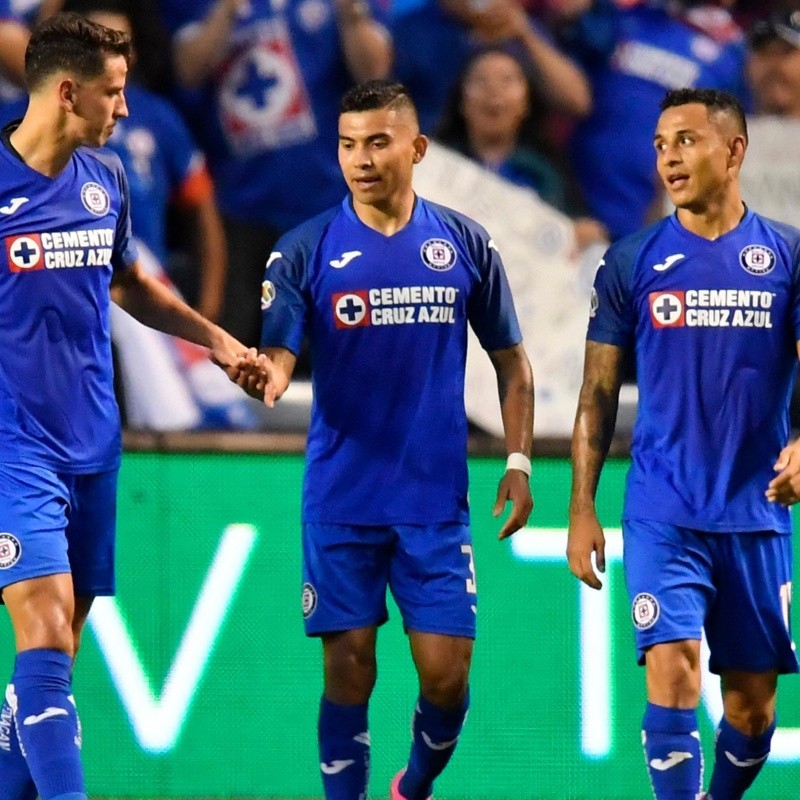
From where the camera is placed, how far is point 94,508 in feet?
15.9

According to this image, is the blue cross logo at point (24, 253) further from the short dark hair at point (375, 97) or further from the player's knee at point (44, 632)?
the short dark hair at point (375, 97)

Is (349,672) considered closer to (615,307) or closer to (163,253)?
(615,307)

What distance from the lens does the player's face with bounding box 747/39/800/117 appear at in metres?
6.75

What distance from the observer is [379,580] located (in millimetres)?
5219

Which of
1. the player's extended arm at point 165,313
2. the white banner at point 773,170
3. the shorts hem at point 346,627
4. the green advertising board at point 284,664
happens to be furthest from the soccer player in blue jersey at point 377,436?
the white banner at point 773,170

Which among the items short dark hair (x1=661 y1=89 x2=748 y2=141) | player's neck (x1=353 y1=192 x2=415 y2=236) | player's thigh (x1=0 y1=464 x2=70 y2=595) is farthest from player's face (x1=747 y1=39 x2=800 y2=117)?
player's thigh (x1=0 y1=464 x2=70 y2=595)

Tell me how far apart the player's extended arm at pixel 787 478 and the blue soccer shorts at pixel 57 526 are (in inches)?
69.0

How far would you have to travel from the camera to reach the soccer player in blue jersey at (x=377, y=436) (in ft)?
16.9

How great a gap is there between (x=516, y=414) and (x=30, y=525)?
1.52 m

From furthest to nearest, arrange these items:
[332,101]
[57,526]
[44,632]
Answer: [332,101], [57,526], [44,632]

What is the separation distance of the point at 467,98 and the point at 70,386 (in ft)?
8.03

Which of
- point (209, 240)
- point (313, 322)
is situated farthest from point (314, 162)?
point (313, 322)

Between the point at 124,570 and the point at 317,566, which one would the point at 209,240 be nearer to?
the point at 124,570

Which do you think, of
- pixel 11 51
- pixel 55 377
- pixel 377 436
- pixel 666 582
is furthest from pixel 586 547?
pixel 11 51
